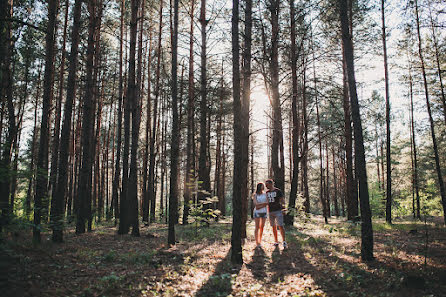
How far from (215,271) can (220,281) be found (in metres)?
0.71

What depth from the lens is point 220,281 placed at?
15.7 ft

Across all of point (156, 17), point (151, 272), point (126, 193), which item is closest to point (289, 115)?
point (156, 17)

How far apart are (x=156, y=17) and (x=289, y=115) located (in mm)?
11623

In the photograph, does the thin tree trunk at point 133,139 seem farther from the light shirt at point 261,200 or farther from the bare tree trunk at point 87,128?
the light shirt at point 261,200

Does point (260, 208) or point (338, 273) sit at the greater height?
point (260, 208)

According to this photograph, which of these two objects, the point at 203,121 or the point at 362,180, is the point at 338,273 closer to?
the point at 362,180

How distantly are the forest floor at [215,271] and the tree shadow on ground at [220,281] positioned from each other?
17 mm

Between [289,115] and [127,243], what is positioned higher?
[289,115]

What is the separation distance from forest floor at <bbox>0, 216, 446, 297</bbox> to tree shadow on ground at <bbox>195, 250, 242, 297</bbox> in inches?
0.7

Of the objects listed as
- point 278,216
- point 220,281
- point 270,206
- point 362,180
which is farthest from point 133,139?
point 362,180

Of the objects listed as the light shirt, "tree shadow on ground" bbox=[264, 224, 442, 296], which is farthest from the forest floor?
the light shirt

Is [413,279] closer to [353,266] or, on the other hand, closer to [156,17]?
[353,266]

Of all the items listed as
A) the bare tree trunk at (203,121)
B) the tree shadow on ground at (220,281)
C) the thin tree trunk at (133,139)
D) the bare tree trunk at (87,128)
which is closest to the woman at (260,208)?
the tree shadow on ground at (220,281)

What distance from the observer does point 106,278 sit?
4.44 meters
